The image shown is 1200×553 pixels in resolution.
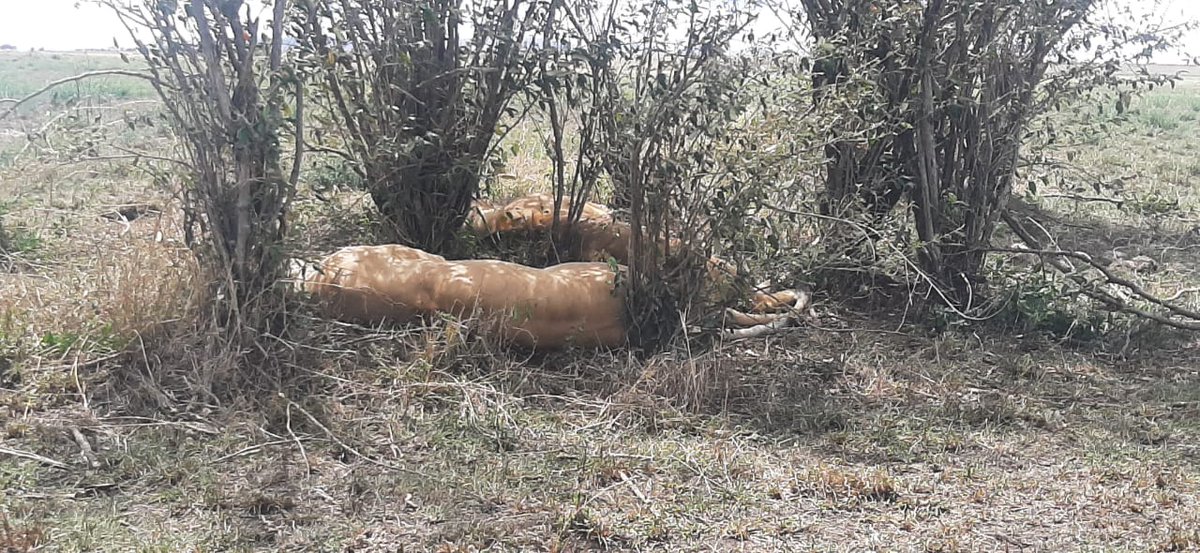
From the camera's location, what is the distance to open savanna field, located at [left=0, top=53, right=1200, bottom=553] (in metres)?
3.44

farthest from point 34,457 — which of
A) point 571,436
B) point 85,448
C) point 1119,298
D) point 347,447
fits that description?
point 1119,298

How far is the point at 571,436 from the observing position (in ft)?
13.7

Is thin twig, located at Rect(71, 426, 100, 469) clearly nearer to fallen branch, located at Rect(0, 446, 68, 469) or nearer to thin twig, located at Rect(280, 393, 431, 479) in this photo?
fallen branch, located at Rect(0, 446, 68, 469)

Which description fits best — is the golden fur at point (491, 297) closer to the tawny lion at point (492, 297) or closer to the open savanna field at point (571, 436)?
the tawny lion at point (492, 297)

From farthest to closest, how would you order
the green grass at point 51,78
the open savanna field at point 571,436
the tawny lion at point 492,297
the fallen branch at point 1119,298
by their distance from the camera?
1. the green grass at point 51,78
2. the fallen branch at point 1119,298
3. the tawny lion at point 492,297
4. the open savanna field at point 571,436

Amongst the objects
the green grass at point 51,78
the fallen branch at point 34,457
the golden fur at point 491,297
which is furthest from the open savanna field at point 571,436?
the green grass at point 51,78

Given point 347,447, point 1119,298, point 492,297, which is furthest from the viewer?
point 1119,298

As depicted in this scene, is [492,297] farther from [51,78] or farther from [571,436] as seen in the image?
[51,78]

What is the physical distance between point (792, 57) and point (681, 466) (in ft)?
8.00

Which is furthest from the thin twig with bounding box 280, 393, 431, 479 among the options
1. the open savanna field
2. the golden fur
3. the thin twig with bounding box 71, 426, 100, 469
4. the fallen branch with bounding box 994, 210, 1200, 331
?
the fallen branch with bounding box 994, 210, 1200, 331

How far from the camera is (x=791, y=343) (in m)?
5.39

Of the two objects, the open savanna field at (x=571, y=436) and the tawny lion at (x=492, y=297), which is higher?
the tawny lion at (x=492, y=297)

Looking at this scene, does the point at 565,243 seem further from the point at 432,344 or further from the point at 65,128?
the point at 65,128

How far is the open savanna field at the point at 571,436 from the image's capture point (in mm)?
3438
